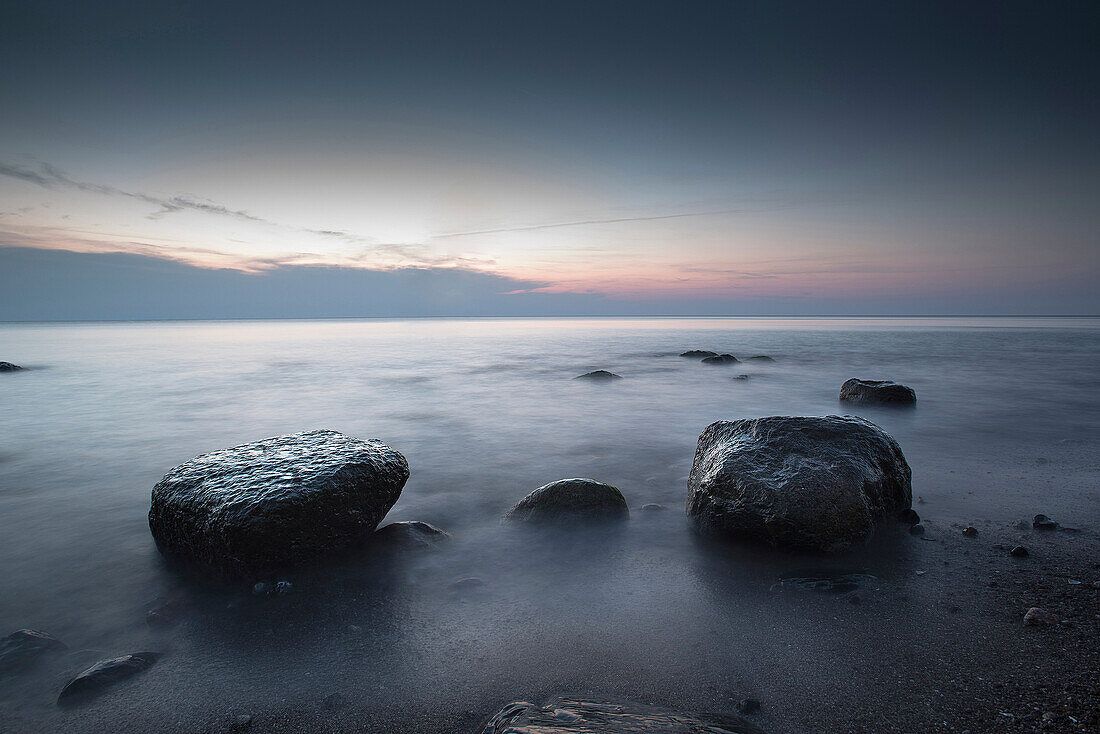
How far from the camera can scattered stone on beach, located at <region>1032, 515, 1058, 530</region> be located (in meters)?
4.11

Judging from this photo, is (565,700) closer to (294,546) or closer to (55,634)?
(294,546)

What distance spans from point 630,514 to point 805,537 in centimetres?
153

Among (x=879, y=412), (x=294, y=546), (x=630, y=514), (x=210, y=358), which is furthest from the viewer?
(x=210, y=358)

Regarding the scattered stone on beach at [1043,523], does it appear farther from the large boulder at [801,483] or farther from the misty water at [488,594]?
the large boulder at [801,483]

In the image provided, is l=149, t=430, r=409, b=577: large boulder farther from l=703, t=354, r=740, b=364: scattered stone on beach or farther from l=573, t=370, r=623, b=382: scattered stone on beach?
l=703, t=354, r=740, b=364: scattered stone on beach

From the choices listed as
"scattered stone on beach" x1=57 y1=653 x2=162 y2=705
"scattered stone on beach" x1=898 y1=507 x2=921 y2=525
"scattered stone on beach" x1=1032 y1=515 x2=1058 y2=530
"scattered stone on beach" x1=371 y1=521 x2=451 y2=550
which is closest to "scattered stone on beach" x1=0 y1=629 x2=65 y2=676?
"scattered stone on beach" x1=57 y1=653 x2=162 y2=705

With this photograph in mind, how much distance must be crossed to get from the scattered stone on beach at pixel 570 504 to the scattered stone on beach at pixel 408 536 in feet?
2.35

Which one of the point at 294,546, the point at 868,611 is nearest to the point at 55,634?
the point at 294,546

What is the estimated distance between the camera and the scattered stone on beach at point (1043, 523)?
4105 mm

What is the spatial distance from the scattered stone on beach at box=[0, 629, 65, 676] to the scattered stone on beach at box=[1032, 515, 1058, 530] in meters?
6.77

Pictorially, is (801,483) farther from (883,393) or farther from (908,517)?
(883,393)

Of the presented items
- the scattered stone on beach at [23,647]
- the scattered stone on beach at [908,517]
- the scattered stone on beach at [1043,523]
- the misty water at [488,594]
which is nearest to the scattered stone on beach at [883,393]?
the misty water at [488,594]

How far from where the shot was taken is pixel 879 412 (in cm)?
952

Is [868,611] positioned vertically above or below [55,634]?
above
